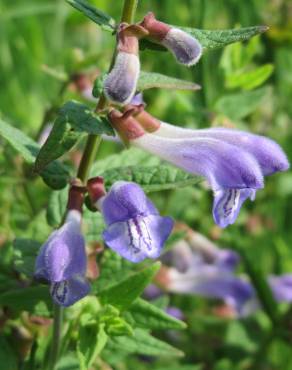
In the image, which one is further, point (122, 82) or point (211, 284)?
point (211, 284)

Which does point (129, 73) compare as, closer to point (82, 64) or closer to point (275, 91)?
point (82, 64)

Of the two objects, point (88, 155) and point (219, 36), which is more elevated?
point (219, 36)

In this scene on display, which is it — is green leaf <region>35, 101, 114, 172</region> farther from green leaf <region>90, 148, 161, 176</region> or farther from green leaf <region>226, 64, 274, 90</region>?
green leaf <region>226, 64, 274, 90</region>

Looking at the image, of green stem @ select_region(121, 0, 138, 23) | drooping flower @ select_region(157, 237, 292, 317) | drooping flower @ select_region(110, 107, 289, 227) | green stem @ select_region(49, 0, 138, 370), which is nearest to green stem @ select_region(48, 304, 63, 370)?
green stem @ select_region(49, 0, 138, 370)

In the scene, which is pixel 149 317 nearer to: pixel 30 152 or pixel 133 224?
pixel 133 224

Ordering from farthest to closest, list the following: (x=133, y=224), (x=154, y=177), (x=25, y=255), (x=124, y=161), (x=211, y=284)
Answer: (x=211, y=284), (x=124, y=161), (x=25, y=255), (x=154, y=177), (x=133, y=224)

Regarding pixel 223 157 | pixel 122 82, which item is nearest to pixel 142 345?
pixel 223 157
